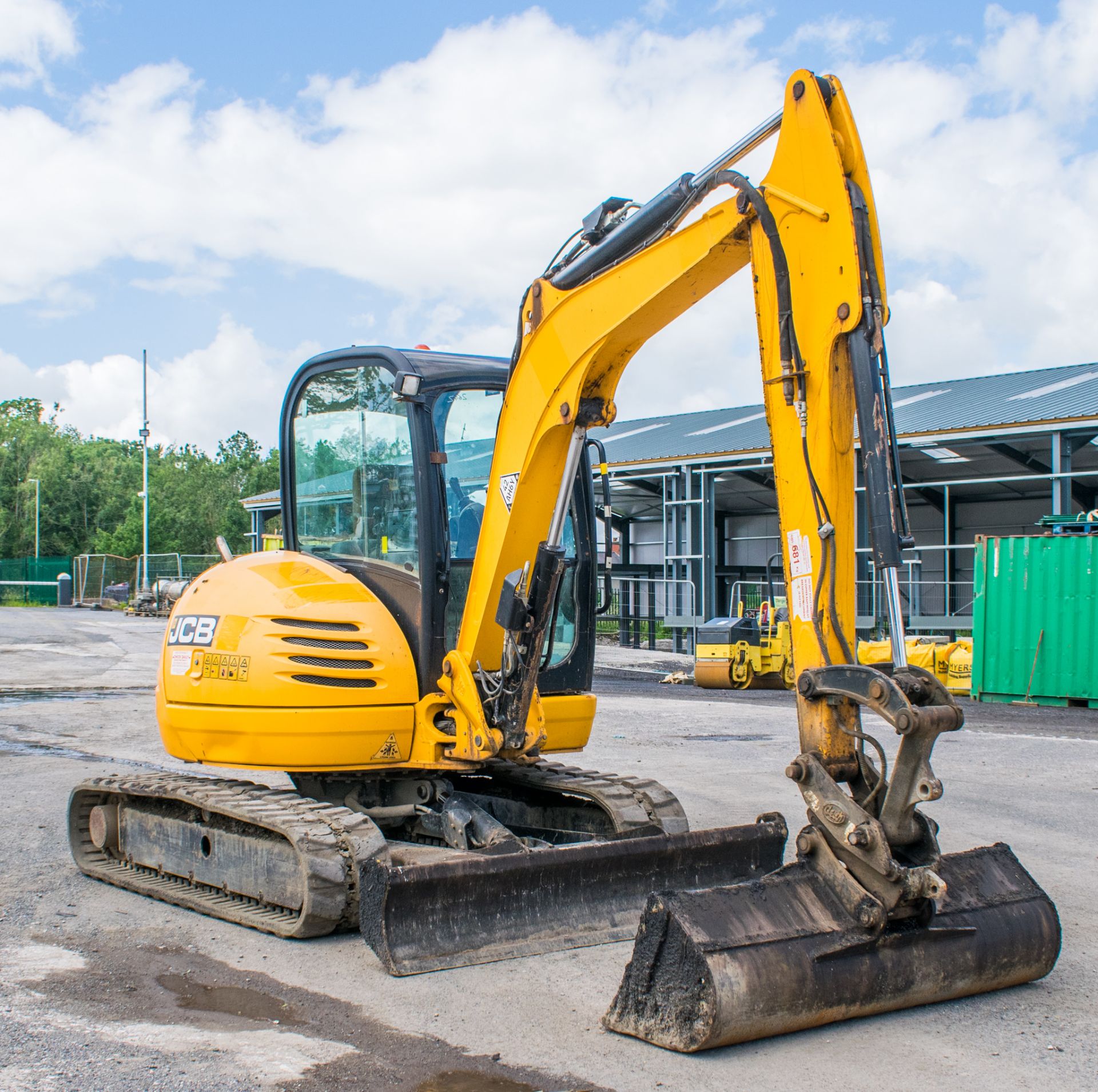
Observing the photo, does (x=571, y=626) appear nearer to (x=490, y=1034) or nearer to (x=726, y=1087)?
(x=490, y=1034)

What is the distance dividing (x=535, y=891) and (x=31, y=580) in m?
58.5

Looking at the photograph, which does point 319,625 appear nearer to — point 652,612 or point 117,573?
point 652,612

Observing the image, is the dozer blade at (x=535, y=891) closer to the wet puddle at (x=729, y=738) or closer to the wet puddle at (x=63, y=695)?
the wet puddle at (x=729, y=738)

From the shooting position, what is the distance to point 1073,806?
28.2 ft

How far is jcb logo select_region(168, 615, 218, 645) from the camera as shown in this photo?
602 cm

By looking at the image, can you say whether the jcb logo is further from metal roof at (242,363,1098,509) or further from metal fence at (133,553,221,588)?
→ metal fence at (133,553,221,588)

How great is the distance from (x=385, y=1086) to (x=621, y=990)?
2.90ft

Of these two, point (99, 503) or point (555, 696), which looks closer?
point (555, 696)

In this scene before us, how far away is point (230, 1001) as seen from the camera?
173 inches

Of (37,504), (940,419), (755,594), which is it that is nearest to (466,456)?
(940,419)

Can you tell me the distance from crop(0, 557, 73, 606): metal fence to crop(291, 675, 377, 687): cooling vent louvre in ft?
163

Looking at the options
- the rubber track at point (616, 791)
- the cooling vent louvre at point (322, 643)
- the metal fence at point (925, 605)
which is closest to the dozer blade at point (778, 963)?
the rubber track at point (616, 791)

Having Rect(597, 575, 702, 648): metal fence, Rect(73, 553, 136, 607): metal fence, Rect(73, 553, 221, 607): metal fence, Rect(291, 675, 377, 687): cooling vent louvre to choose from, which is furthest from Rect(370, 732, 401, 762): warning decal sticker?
Rect(73, 553, 136, 607): metal fence

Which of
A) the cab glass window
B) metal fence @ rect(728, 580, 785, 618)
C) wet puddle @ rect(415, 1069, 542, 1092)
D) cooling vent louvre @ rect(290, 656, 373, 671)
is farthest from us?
metal fence @ rect(728, 580, 785, 618)
